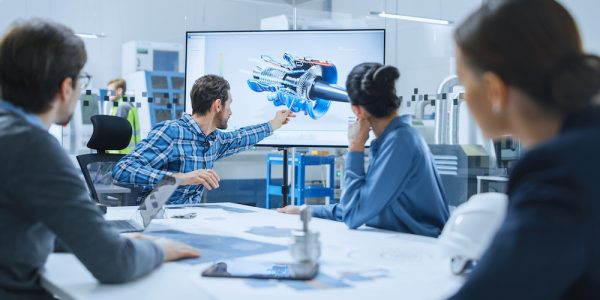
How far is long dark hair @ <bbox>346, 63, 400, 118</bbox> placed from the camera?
2.17 meters

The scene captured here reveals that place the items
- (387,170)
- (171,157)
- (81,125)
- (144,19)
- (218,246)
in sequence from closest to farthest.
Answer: (218,246)
(387,170)
(171,157)
(81,125)
(144,19)

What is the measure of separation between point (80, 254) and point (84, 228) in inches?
2.4

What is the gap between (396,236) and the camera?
199 cm

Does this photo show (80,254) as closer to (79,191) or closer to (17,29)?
(79,191)

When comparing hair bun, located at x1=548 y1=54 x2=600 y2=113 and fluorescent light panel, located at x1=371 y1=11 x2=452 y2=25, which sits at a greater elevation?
fluorescent light panel, located at x1=371 y1=11 x2=452 y2=25

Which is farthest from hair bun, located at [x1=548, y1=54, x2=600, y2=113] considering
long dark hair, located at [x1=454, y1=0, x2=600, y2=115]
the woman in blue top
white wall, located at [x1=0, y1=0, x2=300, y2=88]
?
white wall, located at [x1=0, y1=0, x2=300, y2=88]


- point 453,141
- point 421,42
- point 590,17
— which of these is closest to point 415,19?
point 421,42

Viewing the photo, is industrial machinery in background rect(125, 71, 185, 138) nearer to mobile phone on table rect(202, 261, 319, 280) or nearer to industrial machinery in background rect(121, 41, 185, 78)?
industrial machinery in background rect(121, 41, 185, 78)

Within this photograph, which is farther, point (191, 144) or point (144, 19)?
point (144, 19)

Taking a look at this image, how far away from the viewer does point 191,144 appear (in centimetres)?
329

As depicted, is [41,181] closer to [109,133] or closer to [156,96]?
[109,133]

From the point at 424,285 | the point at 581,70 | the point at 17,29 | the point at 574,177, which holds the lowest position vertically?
the point at 424,285

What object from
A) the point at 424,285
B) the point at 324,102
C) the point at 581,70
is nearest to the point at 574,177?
the point at 581,70

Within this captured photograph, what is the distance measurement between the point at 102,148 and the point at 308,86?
1.49 meters
